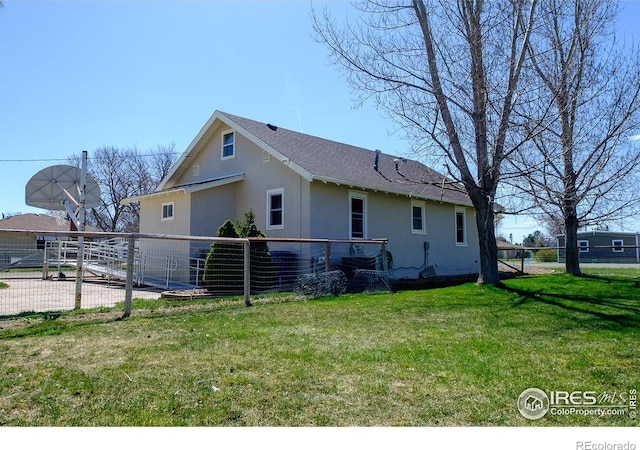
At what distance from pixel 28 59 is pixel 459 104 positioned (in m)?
10.9

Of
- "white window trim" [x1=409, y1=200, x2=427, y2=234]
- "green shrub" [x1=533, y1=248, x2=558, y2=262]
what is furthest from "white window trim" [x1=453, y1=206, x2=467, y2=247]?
"green shrub" [x1=533, y1=248, x2=558, y2=262]

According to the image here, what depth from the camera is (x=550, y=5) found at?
10.9 metres

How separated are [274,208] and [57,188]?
10.1 m

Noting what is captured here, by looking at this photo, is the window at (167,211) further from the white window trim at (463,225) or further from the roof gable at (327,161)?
the white window trim at (463,225)

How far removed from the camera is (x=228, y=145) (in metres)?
15.3

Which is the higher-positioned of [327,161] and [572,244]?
[327,161]

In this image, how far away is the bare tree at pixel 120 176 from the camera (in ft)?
125

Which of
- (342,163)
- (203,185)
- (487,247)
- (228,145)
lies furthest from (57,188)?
(487,247)

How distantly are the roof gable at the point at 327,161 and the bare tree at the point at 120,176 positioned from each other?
23167 millimetres

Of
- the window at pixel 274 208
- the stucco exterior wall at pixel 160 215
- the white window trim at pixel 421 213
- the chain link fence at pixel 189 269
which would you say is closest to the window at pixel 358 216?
the chain link fence at pixel 189 269

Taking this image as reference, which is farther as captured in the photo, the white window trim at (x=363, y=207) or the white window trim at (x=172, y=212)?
the white window trim at (x=172, y=212)

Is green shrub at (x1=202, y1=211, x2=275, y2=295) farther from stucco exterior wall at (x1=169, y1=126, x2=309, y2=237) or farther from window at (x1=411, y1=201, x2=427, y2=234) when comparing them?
window at (x1=411, y1=201, x2=427, y2=234)

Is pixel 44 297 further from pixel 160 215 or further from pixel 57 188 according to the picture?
pixel 57 188
